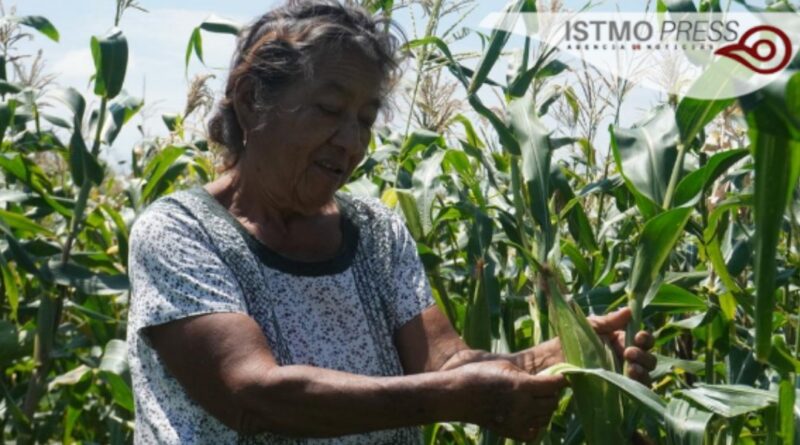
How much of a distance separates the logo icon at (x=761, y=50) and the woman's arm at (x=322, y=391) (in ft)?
1.89

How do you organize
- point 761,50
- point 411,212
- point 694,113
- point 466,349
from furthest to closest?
point 411,212, point 466,349, point 694,113, point 761,50

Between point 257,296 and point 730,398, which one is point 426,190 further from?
point 730,398

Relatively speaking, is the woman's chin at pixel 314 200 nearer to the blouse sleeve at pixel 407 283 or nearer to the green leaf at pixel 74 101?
the blouse sleeve at pixel 407 283

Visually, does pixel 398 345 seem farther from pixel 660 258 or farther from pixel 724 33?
pixel 724 33

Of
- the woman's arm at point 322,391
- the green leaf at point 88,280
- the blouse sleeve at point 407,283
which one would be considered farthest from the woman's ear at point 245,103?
the green leaf at point 88,280

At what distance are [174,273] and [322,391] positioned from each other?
374 mm

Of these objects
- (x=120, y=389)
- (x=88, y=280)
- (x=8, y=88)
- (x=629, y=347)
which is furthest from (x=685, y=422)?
(x=8, y=88)

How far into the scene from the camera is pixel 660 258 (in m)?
2.11

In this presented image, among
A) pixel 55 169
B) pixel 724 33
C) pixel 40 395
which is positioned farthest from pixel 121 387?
pixel 55 169

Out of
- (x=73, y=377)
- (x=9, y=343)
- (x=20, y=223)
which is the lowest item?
(x=73, y=377)

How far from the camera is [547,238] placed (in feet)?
7.82

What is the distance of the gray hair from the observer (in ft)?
7.73

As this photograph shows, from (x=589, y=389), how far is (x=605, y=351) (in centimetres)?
7

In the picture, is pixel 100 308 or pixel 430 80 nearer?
pixel 430 80
